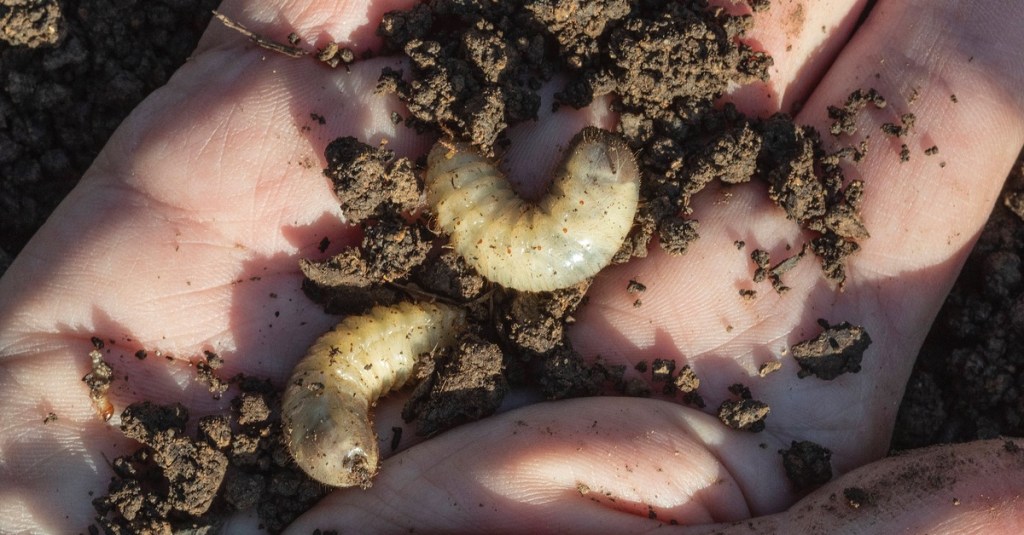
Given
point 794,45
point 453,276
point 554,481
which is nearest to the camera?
point 554,481

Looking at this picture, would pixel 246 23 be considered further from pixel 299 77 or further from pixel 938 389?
pixel 938 389

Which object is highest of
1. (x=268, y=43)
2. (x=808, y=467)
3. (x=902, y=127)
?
(x=268, y=43)

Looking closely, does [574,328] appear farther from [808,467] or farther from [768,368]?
[808,467]

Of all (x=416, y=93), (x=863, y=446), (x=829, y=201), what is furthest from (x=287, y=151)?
(x=863, y=446)

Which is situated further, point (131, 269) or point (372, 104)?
point (372, 104)

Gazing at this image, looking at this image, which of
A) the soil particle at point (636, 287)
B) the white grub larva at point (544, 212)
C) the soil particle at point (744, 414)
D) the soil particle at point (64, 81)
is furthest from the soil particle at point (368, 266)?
the soil particle at point (64, 81)

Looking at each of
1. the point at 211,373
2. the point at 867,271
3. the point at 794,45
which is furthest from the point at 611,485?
the point at 794,45
